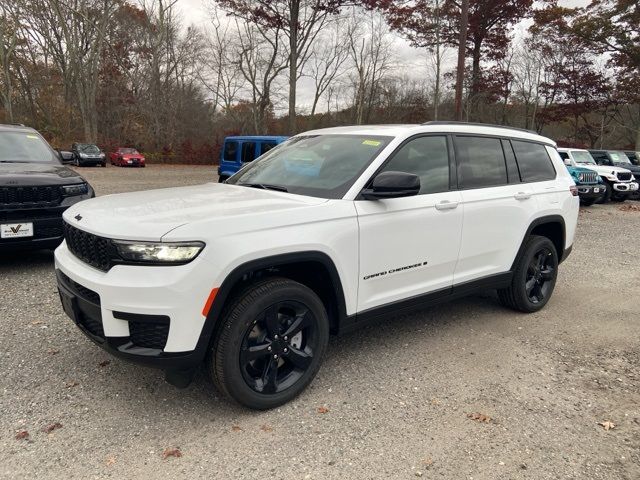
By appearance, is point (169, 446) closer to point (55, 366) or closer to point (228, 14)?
point (55, 366)

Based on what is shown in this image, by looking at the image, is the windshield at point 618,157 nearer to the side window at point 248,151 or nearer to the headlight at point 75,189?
the side window at point 248,151

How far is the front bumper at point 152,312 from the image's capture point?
2469 mm

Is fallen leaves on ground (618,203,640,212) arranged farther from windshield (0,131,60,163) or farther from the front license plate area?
the front license plate area

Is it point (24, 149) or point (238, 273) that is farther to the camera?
point (24, 149)

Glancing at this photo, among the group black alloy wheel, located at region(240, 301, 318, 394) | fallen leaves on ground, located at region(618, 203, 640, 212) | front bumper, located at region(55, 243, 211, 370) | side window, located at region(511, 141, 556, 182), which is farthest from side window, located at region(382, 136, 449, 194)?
fallen leaves on ground, located at region(618, 203, 640, 212)

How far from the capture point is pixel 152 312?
247 cm

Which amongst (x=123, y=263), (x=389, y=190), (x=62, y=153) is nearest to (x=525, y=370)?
(x=389, y=190)

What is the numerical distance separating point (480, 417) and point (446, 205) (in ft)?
5.13

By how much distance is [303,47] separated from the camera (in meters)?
29.6

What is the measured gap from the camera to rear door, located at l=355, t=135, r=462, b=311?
3.23m

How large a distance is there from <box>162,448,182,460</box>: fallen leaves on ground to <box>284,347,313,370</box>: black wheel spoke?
0.81 m

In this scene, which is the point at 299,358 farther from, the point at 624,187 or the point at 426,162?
the point at 624,187

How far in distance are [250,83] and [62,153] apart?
31.9 m

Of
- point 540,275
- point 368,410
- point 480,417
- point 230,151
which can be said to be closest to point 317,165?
point 368,410
